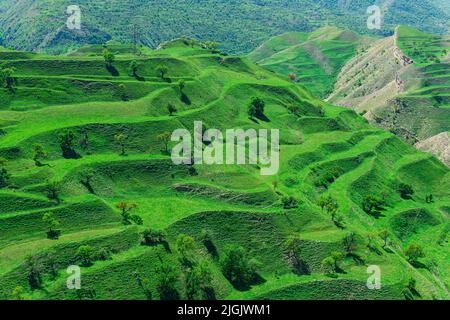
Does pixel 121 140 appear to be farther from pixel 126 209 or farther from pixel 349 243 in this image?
pixel 349 243

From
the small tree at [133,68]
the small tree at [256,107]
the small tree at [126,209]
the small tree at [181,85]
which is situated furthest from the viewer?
the small tree at [133,68]

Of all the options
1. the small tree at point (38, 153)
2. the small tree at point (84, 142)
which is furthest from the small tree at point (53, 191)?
the small tree at point (84, 142)

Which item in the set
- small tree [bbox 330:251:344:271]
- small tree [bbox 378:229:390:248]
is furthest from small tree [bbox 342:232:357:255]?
small tree [bbox 378:229:390:248]

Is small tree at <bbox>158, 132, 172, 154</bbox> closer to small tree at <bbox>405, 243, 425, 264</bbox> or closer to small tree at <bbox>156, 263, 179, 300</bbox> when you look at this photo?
small tree at <bbox>156, 263, 179, 300</bbox>

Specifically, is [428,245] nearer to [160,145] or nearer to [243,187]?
[243,187]

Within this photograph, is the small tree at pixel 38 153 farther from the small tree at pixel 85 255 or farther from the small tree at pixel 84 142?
the small tree at pixel 85 255

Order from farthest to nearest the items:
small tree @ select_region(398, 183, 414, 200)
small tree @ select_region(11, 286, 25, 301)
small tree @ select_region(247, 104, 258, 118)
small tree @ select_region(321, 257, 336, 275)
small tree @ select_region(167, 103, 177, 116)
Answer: small tree @ select_region(247, 104, 258, 118) < small tree @ select_region(398, 183, 414, 200) < small tree @ select_region(167, 103, 177, 116) < small tree @ select_region(321, 257, 336, 275) < small tree @ select_region(11, 286, 25, 301)

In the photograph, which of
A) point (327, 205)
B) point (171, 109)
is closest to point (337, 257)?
point (327, 205)
